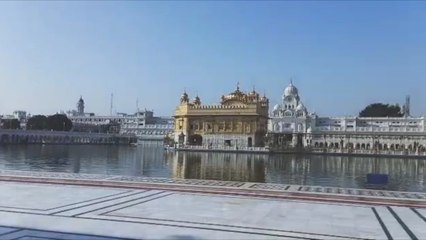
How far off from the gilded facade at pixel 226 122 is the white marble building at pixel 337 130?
4.41 meters

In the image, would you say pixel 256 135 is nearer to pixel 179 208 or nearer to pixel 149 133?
pixel 149 133

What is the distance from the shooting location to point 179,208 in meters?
11.0

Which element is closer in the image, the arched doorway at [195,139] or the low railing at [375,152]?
the low railing at [375,152]

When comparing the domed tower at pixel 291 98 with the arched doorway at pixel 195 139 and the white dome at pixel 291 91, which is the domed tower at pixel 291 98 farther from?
the arched doorway at pixel 195 139

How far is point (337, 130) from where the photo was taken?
299ft

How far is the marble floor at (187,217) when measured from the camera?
827 cm

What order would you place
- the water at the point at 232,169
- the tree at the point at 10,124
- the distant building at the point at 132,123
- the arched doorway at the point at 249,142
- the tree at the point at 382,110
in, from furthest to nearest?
the distant building at the point at 132,123 < the tree at the point at 10,124 < the tree at the point at 382,110 < the arched doorway at the point at 249,142 < the water at the point at 232,169

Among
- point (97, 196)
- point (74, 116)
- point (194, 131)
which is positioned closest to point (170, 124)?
point (74, 116)

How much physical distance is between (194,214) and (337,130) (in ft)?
276

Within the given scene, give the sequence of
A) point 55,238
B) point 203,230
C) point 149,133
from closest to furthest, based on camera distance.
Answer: point 55,238 → point 203,230 → point 149,133

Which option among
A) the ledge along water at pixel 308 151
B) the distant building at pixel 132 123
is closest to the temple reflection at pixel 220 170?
the ledge along water at pixel 308 151

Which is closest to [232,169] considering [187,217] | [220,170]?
[220,170]

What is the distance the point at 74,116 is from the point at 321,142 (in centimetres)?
9253

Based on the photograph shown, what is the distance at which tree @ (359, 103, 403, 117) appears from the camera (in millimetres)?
110000
